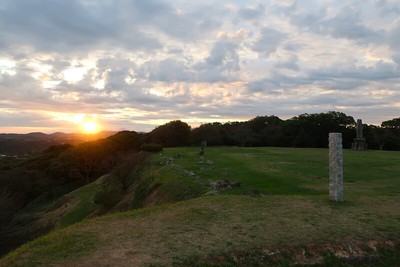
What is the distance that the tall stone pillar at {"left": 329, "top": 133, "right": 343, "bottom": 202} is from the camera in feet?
49.6

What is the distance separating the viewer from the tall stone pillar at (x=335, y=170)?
15.1m

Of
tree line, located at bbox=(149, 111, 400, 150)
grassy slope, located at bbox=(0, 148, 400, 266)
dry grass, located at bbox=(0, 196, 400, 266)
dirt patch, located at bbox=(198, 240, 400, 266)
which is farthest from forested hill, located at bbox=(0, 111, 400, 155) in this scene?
dirt patch, located at bbox=(198, 240, 400, 266)

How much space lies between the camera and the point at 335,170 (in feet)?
51.6

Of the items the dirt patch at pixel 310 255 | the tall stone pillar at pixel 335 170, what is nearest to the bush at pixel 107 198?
the tall stone pillar at pixel 335 170

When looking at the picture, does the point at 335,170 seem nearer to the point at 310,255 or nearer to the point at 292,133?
the point at 310,255

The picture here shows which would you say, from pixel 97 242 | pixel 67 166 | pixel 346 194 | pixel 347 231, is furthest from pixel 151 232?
pixel 67 166

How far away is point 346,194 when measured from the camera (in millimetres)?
17172

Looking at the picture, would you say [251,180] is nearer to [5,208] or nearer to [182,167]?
[182,167]

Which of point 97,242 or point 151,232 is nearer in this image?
point 97,242

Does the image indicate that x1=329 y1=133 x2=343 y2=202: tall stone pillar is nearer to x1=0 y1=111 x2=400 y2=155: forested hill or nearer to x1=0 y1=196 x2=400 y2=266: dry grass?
x1=0 y1=196 x2=400 y2=266: dry grass

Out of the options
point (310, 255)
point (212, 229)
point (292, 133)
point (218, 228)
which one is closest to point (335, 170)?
point (310, 255)

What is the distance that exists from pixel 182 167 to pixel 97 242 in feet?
65.1

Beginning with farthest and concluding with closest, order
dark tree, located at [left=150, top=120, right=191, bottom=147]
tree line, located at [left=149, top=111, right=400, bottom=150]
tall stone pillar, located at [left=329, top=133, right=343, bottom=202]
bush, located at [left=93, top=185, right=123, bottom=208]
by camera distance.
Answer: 1. dark tree, located at [left=150, top=120, right=191, bottom=147]
2. tree line, located at [left=149, top=111, right=400, bottom=150]
3. bush, located at [left=93, top=185, right=123, bottom=208]
4. tall stone pillar, located at [left=329, top=133, right=343, bottom=202]

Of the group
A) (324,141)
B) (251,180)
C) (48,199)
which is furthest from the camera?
(324,141)
